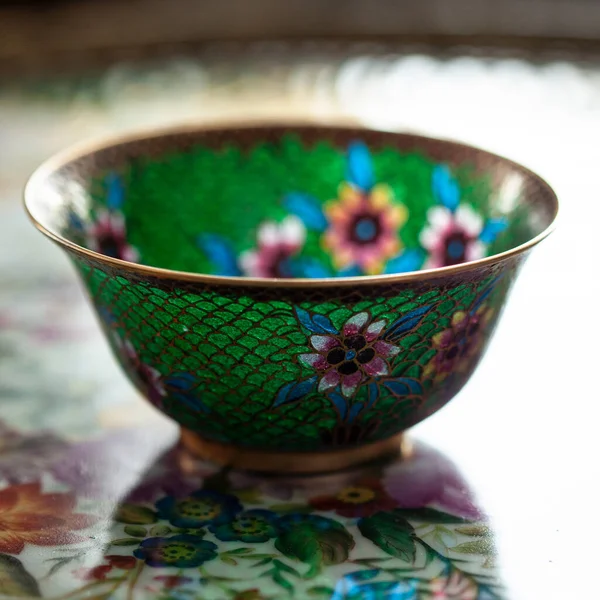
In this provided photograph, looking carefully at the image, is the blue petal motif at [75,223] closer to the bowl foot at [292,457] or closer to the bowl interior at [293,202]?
the bowl interior at [293,202]

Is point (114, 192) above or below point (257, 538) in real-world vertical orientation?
above

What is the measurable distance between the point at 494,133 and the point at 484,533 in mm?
641

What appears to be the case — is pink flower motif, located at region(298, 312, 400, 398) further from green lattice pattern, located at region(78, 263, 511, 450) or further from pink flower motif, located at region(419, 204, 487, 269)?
pink flower motif, located at region(419, 204, 487, 269)

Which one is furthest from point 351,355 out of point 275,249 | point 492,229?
point 275,249

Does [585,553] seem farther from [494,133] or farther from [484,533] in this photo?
[494,133]

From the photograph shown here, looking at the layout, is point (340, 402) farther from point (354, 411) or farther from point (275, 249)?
point (275, 249)

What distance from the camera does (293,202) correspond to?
0.76 metres

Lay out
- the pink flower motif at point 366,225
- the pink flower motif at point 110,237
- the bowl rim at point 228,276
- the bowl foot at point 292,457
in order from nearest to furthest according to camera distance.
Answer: the bowl rim at point 228,276
the bowl foot at point 292,457
the pink flower motif at point 110,237
the pink flower motif at point 366,225

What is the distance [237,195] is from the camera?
75 cm

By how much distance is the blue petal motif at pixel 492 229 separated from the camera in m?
0.62

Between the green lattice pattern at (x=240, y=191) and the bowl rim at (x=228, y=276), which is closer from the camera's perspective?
the bowl rim at (x=228, y=276)

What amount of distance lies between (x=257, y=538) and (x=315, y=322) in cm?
12

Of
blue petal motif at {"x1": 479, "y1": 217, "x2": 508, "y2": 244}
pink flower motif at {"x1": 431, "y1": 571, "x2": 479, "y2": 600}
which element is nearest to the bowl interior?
blue petal motif at {"x1": 479, "y1": 217, "x2": 508, "y2": 244}

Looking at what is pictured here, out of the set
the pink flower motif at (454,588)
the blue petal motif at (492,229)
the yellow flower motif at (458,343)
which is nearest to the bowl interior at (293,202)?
the blue petal motif at (492,229)
